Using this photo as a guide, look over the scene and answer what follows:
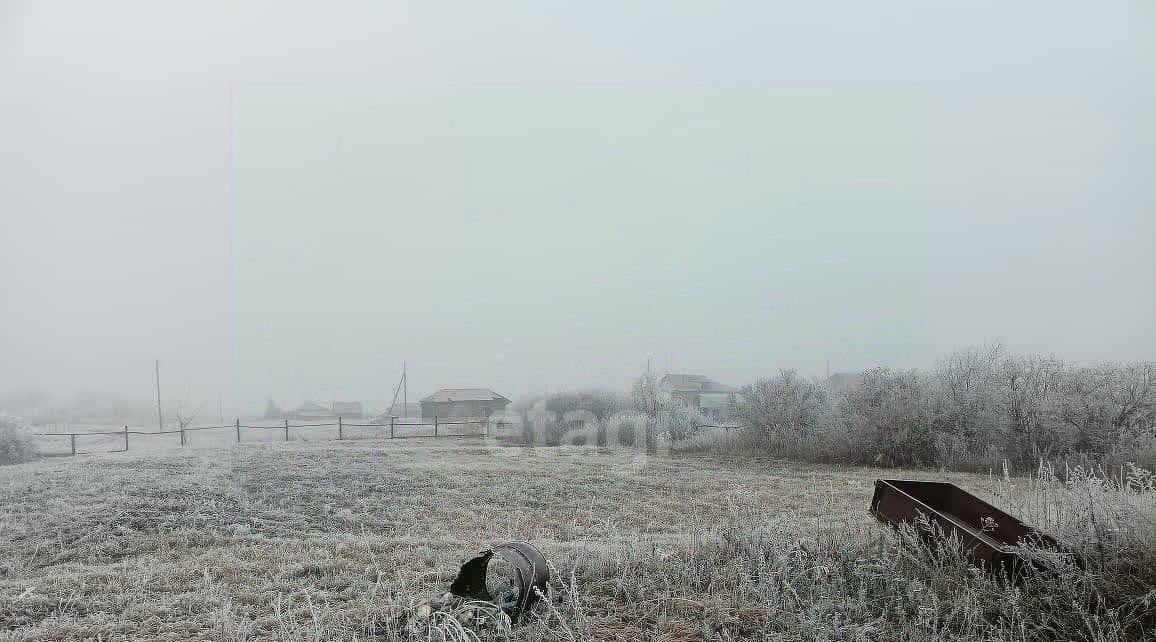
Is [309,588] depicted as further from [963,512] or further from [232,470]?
[232,470]

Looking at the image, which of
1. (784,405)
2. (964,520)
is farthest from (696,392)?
(964,520)

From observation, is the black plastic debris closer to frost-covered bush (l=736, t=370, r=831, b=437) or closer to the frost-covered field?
the frost-covered field

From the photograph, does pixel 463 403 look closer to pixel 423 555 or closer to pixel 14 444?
pixel 14 444

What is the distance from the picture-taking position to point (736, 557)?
172 inches

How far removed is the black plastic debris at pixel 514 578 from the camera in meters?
3.44

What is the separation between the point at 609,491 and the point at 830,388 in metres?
7.47

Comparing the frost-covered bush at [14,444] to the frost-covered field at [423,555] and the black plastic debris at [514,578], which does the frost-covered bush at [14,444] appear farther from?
the black plastic debris at [514,578]

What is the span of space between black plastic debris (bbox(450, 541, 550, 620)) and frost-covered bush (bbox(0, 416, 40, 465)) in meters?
10.1

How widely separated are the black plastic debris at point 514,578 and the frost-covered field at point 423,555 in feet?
0.38

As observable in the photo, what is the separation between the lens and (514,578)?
140 inches

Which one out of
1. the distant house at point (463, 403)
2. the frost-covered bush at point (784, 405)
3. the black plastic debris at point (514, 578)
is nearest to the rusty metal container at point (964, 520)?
the black plastic debris at point (514, 578)

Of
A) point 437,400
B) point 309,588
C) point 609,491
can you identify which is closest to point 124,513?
point 309,588

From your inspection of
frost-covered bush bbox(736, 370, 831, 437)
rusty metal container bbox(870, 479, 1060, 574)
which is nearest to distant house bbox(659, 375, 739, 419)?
frost-covered bush bbox(736, 370, 831, 437)

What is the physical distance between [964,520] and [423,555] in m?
3.90
